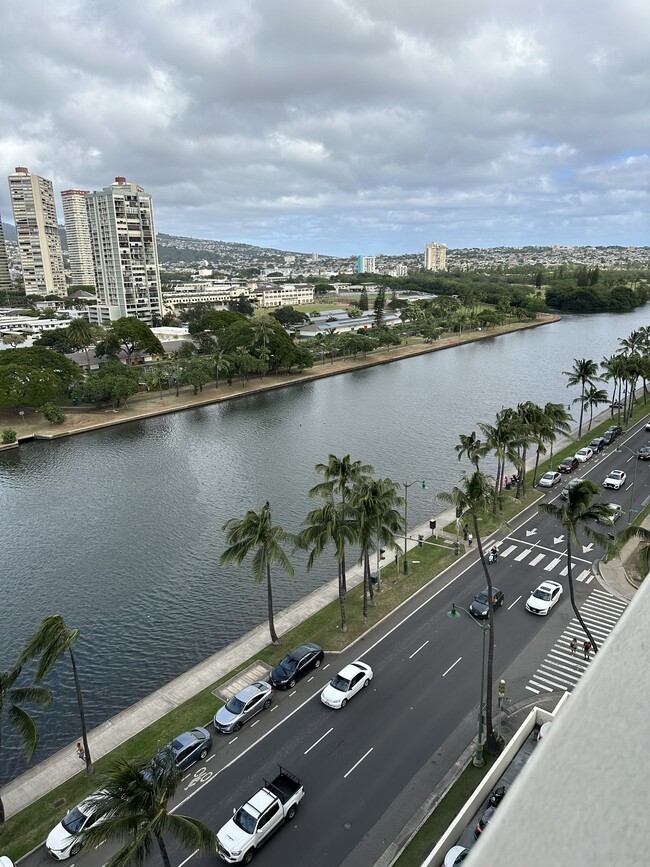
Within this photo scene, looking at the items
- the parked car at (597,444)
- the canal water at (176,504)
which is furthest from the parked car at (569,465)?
the canal water at (176,504)

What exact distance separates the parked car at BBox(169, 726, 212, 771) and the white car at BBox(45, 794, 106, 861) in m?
3.57

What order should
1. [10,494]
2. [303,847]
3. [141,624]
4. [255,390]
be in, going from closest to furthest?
[303,847], [141,624], [10,494], [255,390]

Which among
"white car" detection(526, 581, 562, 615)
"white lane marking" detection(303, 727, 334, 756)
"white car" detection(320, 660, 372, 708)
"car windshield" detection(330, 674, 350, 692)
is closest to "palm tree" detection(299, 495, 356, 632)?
"white car" detection(320, 660, 372, 708)

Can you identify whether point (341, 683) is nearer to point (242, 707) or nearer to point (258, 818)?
point (242, 707)

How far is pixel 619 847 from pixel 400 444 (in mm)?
62646

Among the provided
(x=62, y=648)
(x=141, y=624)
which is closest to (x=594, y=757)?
(x=62, y=648)

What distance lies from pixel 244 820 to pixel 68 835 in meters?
6.03

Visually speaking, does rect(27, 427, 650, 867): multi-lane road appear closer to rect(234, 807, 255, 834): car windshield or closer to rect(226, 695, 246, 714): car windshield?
rect(226, 695, 246, 714): car windshield

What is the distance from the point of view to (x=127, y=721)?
2600cm

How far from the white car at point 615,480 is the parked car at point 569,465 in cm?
361

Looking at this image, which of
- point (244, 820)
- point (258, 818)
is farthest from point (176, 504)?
point (258, 818)

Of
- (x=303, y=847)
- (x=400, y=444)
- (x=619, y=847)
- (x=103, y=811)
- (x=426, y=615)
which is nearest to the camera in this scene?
(x=619, y=847)

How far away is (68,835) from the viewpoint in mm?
19625

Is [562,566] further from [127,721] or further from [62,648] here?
[62,648]
